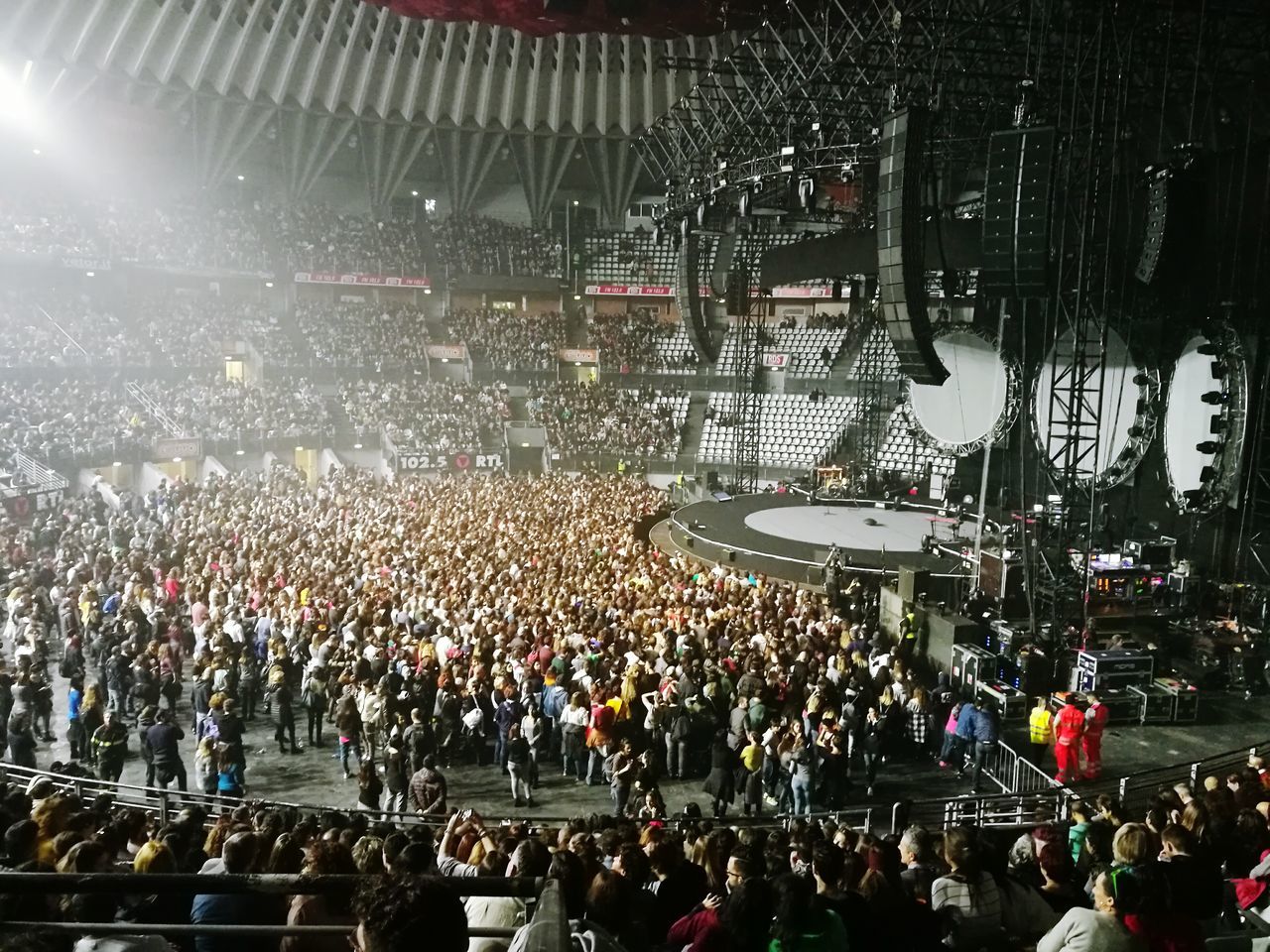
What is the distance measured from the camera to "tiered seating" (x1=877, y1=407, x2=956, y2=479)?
28375mm

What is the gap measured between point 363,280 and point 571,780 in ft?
115

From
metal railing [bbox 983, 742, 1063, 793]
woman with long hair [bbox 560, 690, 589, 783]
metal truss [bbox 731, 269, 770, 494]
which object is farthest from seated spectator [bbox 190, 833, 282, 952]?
metal truss [bbox 731, 269, 770, 494]

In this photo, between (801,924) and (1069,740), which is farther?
(1069,740)

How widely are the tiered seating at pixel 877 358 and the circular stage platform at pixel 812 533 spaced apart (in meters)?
6.34

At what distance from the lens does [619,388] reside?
131ft

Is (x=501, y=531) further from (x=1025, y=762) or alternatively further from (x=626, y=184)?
(x=626, y=184)

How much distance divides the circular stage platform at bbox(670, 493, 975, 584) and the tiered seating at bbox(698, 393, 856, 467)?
532cm

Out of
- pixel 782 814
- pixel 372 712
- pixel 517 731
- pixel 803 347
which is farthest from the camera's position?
pixel 803 347

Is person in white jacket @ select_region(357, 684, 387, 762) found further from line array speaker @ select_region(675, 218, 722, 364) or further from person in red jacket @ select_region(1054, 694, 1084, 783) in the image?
line array speaker @ select_region(675, 218, 722, 364)

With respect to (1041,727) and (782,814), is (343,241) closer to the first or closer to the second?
(1041,727)

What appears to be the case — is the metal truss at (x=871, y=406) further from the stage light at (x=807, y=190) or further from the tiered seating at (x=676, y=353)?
the stage light at (x=807, y=190)

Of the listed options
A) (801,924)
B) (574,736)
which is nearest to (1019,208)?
(574,736)

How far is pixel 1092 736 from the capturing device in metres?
10.1

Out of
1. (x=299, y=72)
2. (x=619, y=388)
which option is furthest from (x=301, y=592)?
(x=299, y=72)
